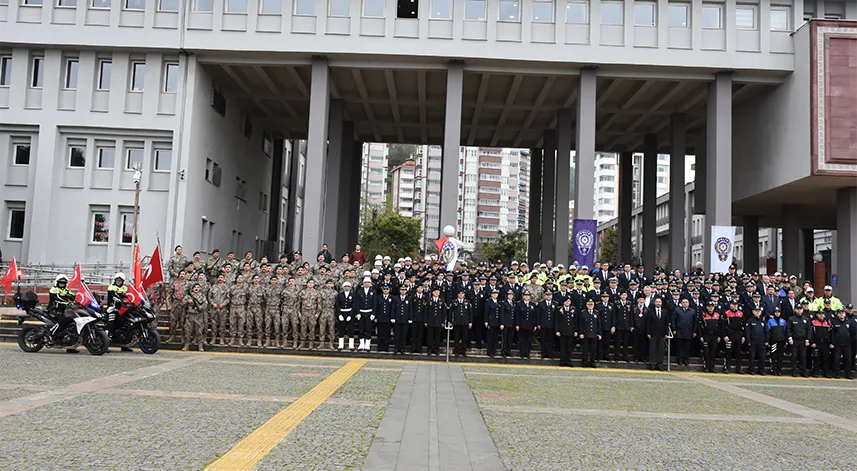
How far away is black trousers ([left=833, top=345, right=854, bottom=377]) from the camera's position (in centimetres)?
1568

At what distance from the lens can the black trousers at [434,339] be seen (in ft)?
52.5

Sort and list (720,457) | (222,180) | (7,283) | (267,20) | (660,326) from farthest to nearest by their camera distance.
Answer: (222,180), (267,20), (7,283), (660,326), (720,457)

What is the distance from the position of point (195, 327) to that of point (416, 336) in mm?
5140

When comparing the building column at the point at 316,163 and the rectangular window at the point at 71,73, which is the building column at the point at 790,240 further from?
the rectangular window at the point at 71,73

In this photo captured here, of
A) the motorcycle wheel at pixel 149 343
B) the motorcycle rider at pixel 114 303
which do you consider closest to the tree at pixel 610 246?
the motorcycle wheel at pixel 149 343

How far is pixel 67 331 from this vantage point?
1434 centimetres

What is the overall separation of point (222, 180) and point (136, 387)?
897 inches

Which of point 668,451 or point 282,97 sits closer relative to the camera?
point 668,451

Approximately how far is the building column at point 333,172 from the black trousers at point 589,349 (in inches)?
728

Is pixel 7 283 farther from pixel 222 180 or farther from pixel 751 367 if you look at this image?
pixel 751 367

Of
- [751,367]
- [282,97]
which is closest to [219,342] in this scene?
[751,367]

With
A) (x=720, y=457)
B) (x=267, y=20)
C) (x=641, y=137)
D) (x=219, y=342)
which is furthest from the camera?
(x=641, y=137)

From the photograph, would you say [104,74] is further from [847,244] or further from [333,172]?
[847,244]

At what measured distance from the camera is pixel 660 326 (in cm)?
1545
